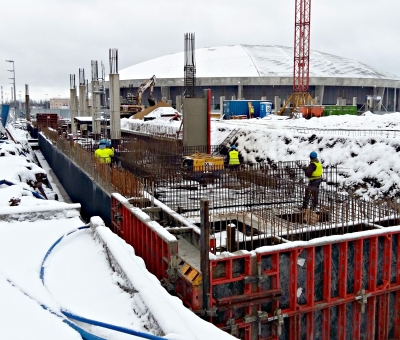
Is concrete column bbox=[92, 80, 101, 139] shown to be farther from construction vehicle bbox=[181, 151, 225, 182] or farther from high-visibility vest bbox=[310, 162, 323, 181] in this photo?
high-visibility vest bbox=[310, 162, 323, 181]

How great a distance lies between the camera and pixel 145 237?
8898 millimetres

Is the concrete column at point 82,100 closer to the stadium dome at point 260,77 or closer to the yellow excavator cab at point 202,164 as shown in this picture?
the yellow excavator cab at point 202,164

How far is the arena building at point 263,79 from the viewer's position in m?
69.5

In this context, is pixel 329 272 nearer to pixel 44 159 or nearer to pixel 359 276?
pixel 359 276

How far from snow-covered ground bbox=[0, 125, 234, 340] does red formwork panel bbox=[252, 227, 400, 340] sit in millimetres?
2427

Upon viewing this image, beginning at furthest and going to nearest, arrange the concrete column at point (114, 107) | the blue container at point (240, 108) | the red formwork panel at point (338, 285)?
the blue container at point (240, 108) < the concrete column at point (114, 107) < the red formwork panel at point (338, 285)

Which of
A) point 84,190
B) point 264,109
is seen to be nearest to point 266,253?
point 84,190

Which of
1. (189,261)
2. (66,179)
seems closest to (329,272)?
(189,261)

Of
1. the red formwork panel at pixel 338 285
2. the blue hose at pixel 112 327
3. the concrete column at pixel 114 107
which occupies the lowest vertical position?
Result: the red formwork panel at pixel 338 285

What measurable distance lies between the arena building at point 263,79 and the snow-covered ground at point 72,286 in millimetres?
56625

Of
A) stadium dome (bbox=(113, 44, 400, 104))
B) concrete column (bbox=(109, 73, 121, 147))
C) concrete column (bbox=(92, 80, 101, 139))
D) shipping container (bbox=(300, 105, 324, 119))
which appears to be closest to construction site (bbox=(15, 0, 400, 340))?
concrete column (bbox=(109, 73, 121, 147))

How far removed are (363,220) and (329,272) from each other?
2.04 metres

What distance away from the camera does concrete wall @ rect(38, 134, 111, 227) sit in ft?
41.0

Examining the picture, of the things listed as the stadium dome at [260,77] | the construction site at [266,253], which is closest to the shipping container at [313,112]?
the construction site at [266,253]
